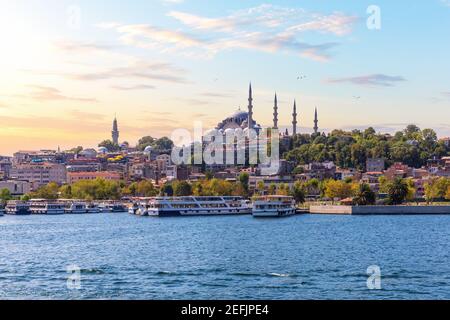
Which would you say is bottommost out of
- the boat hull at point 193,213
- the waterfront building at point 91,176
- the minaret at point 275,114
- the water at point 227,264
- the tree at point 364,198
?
the water at point 227,264

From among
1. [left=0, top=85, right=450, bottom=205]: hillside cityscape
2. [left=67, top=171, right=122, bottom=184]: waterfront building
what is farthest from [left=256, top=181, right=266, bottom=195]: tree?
[left=67, top=171, right=122, bottom=184]: waterfront building

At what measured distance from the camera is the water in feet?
33.7

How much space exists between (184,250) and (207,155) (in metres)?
43.7

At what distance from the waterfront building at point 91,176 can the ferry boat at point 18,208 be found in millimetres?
15262

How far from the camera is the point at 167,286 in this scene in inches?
425

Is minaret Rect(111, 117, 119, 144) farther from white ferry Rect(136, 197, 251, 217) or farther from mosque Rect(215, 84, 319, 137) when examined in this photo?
white ferry Rect(136, 197, 251, 217)

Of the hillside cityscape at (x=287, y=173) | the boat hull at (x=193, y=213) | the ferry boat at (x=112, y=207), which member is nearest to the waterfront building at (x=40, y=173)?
the hillside cityscape at (x=287, y=173)

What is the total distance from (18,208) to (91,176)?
57.3 feet

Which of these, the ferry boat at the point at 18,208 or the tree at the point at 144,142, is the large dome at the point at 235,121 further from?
the ferry boat at the point at 18,208

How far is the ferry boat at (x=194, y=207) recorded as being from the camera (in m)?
36.1

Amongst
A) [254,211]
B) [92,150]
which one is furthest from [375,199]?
[92,150]

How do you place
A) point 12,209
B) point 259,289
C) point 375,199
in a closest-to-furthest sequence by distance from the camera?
point 259,289, point 375,199, point 12,209
